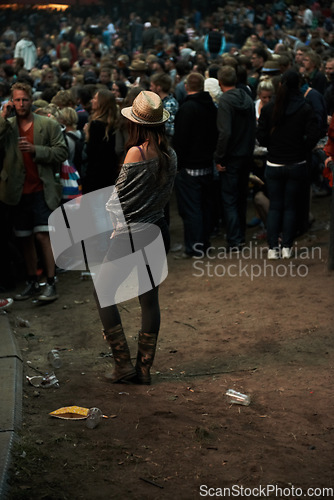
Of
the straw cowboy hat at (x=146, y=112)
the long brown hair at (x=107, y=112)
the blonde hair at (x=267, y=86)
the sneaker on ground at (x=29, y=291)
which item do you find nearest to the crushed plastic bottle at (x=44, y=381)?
the straw cowboy hat at (x=146, y=112)

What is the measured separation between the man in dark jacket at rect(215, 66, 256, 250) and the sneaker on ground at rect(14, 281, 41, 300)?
2.61 meters

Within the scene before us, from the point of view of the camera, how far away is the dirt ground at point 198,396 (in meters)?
4.21

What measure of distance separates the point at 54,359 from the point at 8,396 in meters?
1.03

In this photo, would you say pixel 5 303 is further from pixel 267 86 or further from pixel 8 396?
pixel 267 86

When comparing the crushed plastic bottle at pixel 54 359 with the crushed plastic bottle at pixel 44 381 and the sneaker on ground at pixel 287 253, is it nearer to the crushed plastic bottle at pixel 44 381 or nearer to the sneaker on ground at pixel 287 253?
the crushed plastic bottle at pixel 44 381

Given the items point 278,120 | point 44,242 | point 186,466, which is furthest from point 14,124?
point 186,466

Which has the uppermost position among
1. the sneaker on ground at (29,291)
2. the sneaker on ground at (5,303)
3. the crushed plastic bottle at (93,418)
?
the crushed plastic bottle at (93,418)

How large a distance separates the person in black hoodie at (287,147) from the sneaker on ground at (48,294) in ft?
8.38

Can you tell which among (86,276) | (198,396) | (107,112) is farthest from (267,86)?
(198,396)

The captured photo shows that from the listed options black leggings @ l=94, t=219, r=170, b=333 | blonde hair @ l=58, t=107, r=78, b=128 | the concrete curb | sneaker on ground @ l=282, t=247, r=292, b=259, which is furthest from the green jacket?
black leggings @ l=94, t=219, r=170, b=333

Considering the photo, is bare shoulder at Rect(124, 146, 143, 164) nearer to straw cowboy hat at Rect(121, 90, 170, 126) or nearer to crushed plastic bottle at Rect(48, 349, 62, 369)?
straw cowboy hat at Rect(121, 90, 170, 126)

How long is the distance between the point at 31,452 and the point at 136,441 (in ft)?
2.11

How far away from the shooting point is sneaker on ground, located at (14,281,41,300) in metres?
8.36

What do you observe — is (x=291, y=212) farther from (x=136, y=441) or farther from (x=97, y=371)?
(x=136, y=441)
